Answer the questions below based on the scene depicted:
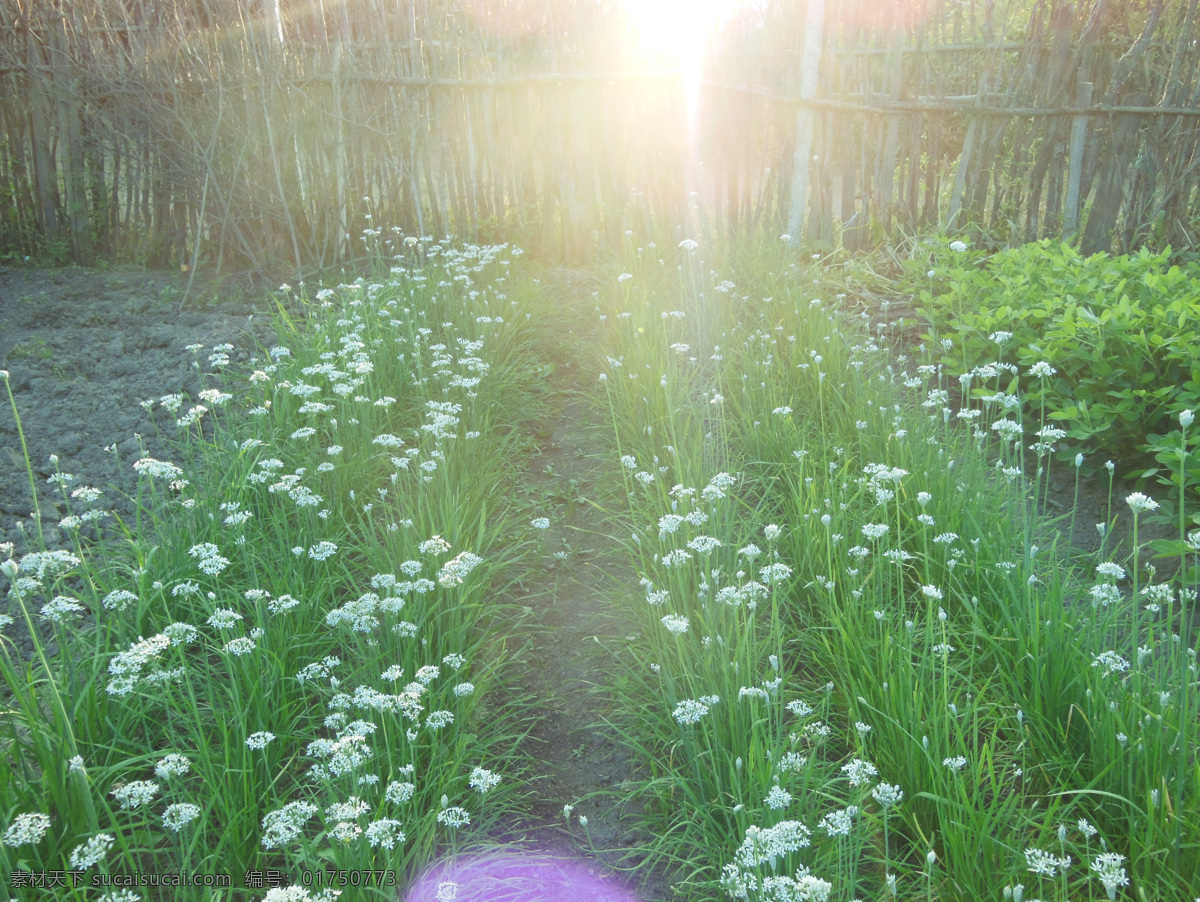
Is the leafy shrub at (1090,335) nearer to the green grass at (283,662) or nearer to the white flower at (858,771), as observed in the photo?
the white flower at (858,771)

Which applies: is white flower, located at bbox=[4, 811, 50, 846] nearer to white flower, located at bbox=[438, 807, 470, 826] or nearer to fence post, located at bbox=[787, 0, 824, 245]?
white flower, located at bbox=[438, 807, 470, 826]

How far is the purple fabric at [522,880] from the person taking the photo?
201 centimetres

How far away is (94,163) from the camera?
26.6 ft

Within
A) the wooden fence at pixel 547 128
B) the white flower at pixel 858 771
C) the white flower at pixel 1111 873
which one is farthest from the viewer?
the wooden fence at pixel 547 128

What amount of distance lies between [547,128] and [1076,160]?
4403mm

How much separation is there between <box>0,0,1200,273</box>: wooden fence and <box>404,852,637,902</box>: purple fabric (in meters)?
5.32

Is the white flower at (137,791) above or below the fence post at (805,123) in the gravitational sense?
below

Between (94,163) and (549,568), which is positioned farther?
(94,163)

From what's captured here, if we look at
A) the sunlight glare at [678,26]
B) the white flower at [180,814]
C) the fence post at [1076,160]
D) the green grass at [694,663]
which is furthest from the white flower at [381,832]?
the sunlight glare at [678,26]

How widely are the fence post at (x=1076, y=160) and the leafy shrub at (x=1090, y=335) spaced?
148 cm

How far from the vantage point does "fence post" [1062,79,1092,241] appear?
580 cm

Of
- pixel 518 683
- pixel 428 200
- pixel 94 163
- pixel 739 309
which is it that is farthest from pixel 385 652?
pixel 94 163

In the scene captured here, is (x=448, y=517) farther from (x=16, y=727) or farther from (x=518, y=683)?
(x=16, y=727)

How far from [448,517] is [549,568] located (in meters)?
0.57
